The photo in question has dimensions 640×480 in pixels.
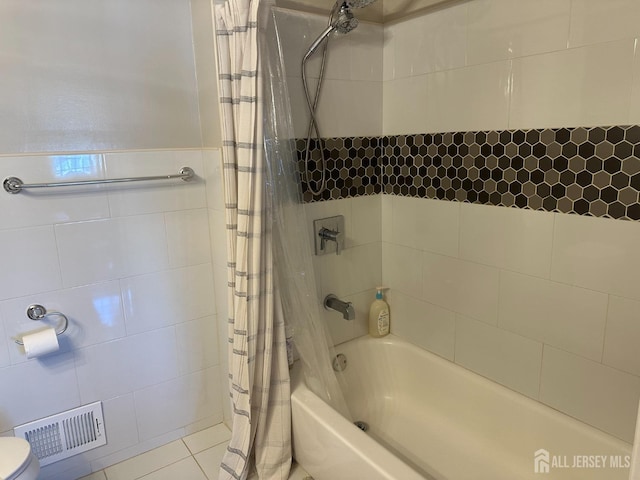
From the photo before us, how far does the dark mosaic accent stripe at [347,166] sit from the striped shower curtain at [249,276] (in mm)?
374

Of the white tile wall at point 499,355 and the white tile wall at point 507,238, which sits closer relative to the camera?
the white tile wall at point 507,238

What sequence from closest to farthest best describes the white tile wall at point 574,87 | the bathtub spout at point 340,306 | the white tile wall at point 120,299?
the white tile wall at point 574,87 → the white tile wall at point 120,299 → the bathtub spout at point 340,306

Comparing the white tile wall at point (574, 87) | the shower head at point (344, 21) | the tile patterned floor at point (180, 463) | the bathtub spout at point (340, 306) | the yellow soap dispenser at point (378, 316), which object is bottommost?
→ the tile patterned floor at point (180, 463)

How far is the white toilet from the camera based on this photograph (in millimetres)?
1313

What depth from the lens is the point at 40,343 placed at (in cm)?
153

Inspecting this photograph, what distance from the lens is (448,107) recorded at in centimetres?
175

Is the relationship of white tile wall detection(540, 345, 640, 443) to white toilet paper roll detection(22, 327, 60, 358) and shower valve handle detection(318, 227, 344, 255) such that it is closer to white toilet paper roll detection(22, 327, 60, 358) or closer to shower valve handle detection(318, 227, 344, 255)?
shower valve handle detection(318, 227, 344, 255)

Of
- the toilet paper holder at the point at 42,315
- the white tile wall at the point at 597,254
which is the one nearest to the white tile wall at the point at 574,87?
the white tile wall at the point at 597,254

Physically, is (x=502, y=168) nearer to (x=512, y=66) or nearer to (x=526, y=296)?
(x=512, y=66)

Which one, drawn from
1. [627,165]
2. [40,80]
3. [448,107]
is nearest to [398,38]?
[448,107]

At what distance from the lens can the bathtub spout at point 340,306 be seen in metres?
1.87

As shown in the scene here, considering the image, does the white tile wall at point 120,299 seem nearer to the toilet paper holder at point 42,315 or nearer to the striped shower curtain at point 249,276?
the toilet paper holder at point 42,315

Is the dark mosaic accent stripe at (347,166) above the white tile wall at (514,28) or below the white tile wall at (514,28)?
below

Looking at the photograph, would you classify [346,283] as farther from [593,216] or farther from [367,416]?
[593,216]
